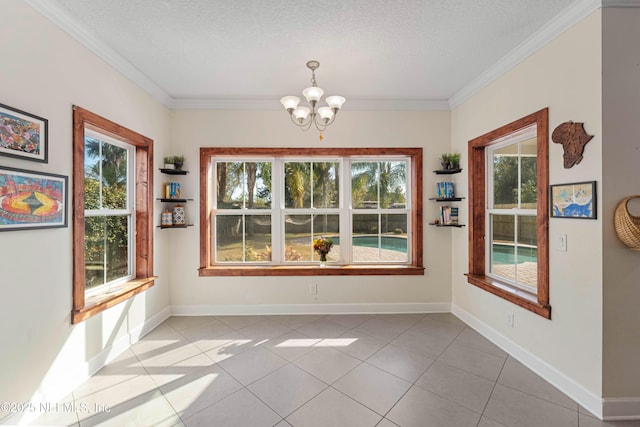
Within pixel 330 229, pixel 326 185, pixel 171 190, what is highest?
pixel 326 185

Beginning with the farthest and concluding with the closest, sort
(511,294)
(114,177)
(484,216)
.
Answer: (484,216), (114,177), (511,294)

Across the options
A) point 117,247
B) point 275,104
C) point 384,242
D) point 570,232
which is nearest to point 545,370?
point 570,232

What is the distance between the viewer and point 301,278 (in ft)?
11.9

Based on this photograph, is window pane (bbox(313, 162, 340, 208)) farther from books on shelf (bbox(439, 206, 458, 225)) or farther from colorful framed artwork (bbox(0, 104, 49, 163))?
colorful framed artwork (bbox(0, 104, 49, 163))

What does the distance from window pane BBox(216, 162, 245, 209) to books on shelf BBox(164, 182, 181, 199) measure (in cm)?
51

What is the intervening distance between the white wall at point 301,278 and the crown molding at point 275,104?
0.07 metres

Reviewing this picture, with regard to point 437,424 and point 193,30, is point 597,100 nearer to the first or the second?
point 437,424

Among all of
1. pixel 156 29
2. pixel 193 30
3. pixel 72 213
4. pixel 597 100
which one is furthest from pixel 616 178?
pixel 72 213

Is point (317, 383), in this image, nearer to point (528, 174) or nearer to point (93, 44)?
point (528, 174)

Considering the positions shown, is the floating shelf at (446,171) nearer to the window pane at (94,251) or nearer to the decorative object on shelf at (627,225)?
the decorative object on shelf at (627,225)

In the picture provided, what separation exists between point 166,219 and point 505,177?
3.91 meters

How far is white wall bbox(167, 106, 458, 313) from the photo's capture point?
3.56 metres

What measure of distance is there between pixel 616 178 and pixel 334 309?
294cm

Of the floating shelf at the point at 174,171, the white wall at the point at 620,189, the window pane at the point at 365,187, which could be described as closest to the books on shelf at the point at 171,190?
the floating shelf at the point at 174,171
